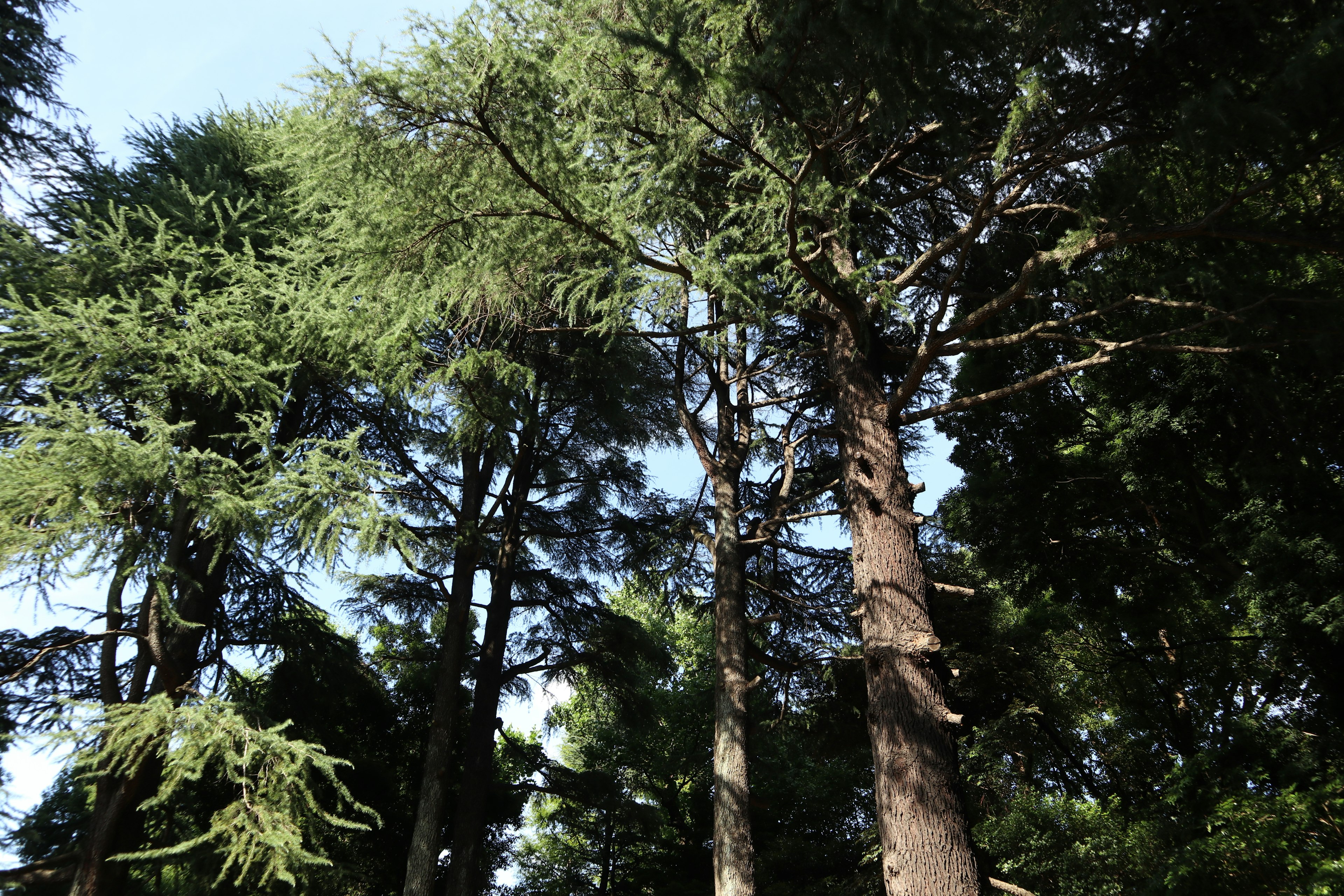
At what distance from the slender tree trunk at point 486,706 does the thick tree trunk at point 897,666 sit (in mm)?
6149

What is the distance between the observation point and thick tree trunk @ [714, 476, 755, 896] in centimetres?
725

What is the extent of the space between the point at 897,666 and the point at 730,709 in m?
3.39

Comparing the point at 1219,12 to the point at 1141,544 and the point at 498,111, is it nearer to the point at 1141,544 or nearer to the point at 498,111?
the point at 498,111

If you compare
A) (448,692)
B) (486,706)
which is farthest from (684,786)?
(448,692)

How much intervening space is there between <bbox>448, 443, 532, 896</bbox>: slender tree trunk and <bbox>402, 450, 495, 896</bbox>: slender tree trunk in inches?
11.7

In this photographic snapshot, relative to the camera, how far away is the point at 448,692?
10266 mm

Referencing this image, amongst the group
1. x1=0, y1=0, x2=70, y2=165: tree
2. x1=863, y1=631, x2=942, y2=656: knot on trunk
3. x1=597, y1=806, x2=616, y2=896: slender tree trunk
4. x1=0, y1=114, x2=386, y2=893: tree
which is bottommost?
x1=863, y1=631, x2=942, y2=656: knot on trunk

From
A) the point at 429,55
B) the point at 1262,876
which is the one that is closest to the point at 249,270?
the point at 429,55

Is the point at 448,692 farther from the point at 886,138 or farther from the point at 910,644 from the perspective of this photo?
the point at 886,138

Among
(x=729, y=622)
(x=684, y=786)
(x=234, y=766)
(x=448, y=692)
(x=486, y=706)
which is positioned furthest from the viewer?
(x=684, y=786)

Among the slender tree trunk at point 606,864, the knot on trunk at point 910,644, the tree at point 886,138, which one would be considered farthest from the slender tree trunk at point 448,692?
the knot on trunk at point 910,644

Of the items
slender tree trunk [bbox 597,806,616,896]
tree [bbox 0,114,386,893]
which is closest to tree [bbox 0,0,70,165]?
tree [bbox 0,114,386,893]

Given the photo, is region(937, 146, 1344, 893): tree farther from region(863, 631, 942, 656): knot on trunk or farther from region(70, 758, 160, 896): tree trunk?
region(70, 758, 160, 896): tree trunk

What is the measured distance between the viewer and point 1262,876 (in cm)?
777
